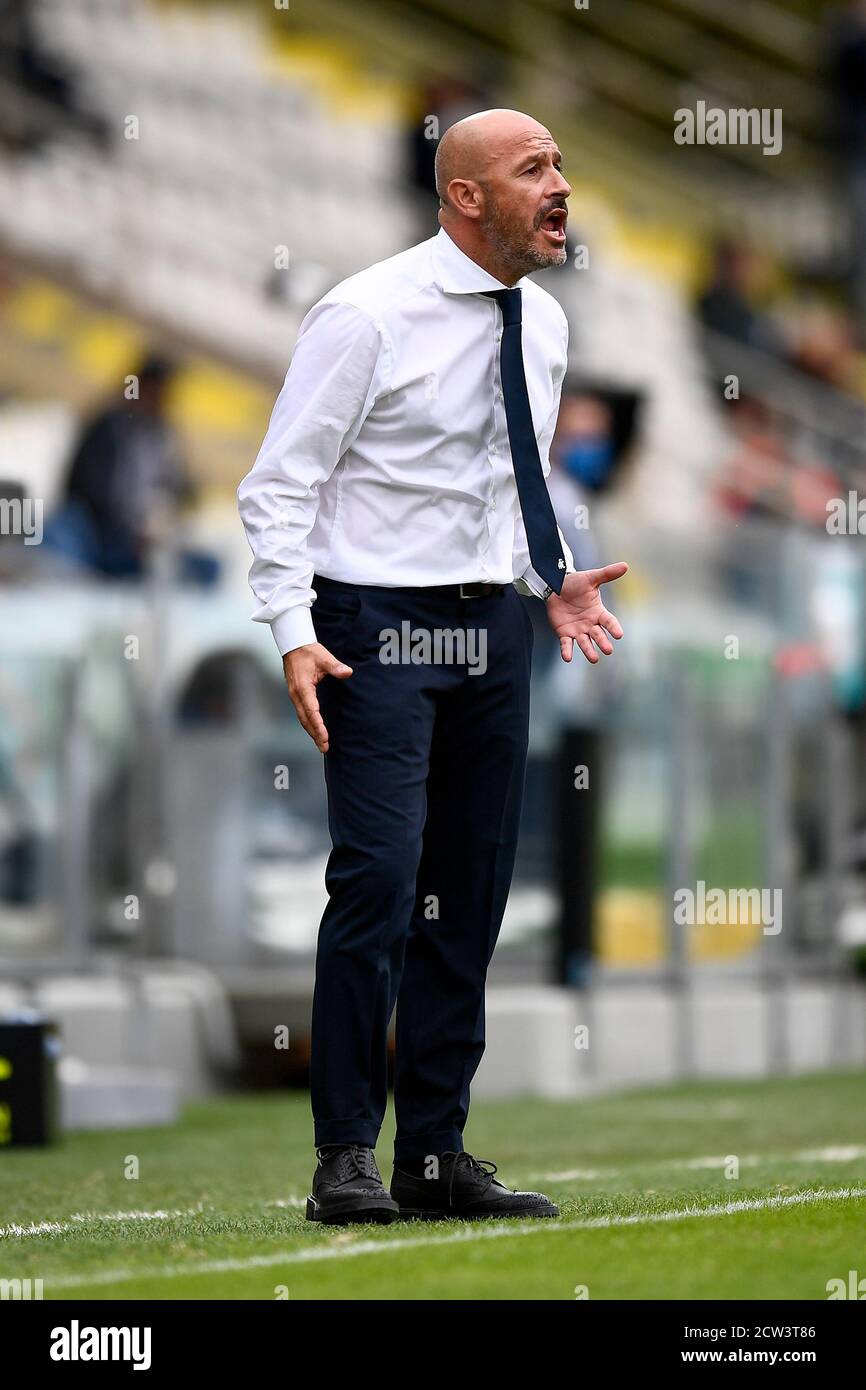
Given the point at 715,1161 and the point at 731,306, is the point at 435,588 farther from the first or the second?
the point at 731,306

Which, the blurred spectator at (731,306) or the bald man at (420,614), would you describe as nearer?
the bald man at (420,614)

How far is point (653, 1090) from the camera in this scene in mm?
9773

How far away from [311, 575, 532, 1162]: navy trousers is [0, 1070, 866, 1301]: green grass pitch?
28 centimetres

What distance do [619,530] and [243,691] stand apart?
208cm

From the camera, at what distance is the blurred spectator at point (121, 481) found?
37.6ft

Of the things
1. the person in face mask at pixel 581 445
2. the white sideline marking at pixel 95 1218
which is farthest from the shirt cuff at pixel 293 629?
the person in face mask at pixel 581 445

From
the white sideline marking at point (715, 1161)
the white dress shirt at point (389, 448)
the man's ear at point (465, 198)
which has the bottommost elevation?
the white sideline marking at point (715, 1161)

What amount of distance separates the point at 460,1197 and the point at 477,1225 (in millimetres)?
193

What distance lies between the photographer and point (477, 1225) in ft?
13.6

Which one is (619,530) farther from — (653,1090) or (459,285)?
(459,285)

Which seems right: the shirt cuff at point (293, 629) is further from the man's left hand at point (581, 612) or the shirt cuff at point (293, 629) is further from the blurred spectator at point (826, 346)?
the blurred spectator at point (826, 346)

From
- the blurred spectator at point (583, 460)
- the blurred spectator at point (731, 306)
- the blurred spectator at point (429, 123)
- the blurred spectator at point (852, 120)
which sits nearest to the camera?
the blurred spectator at point (583, 460)

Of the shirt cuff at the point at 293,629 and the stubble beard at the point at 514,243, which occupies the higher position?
the stubble beard at the point at 514,243

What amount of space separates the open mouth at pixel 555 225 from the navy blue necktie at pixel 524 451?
0.13 m
